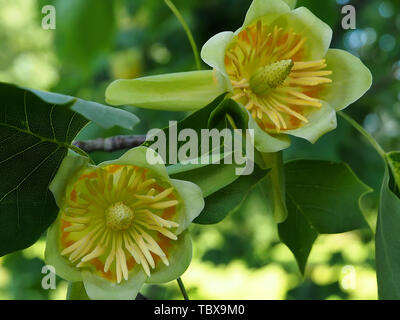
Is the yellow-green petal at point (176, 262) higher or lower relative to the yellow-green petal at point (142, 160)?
lower

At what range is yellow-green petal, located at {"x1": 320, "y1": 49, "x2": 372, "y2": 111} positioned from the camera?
0.97 m

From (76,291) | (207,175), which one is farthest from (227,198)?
(76,291)

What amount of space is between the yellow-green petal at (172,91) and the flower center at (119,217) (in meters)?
0.18

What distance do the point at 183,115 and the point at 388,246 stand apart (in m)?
1.36

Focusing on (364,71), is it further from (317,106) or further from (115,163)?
(115,163)

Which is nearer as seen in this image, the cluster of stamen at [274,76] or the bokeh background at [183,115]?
the cluster of stamen at [274,76]

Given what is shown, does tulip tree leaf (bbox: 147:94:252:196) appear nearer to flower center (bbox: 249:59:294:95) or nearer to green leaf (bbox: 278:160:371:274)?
flower center (bbox: 249:59:294:95)

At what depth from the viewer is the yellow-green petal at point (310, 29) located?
989 mm

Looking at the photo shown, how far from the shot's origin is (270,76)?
0.97 m

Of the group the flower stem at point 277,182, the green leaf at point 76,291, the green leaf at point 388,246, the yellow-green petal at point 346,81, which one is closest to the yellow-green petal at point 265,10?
the yellow-green petal at point 346,81

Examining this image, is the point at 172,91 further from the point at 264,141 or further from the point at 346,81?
the point at 346,81

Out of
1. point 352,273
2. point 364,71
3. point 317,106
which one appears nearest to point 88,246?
point 317,106

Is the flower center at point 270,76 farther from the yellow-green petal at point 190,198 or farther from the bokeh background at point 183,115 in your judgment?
the bokeh background at point 183,115

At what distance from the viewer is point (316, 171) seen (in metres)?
1.13
